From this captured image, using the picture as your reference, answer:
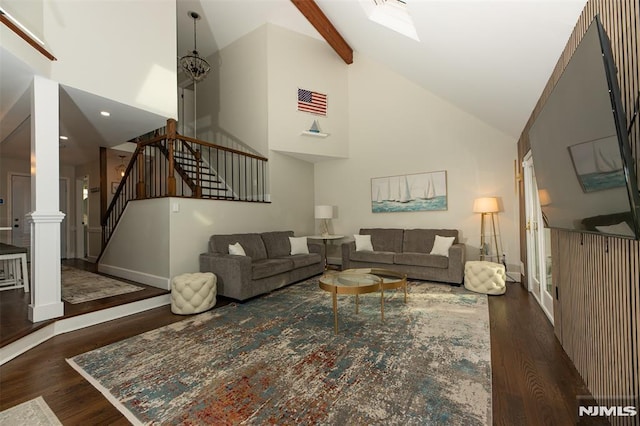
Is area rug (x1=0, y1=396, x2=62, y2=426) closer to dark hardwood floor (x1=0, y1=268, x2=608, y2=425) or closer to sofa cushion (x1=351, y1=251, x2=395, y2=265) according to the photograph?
dark hardwood floor (x1=0, y1=268, x2=608, y2=425)

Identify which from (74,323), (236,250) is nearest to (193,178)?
(236,250)

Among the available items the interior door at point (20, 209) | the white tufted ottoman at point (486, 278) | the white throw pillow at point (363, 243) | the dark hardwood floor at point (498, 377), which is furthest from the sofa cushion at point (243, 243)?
the interior door at point (20, 209)

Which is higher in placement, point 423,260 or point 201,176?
point 201,176

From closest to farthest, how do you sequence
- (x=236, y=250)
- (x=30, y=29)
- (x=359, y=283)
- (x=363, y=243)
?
Result: (x=30, y=29) → (x=359, y=283) → (x=236, y=250) → (x=363, y=243)

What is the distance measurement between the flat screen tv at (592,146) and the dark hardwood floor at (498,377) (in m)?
1.02

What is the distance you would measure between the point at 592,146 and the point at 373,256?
3.92m

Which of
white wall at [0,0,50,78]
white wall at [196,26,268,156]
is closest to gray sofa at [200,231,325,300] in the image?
white wall at [196,26,268,156]

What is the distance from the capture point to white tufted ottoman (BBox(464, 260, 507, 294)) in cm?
386

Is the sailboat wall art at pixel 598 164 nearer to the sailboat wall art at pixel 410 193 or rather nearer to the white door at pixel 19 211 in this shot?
the sailboat wall art at pixel 410 193

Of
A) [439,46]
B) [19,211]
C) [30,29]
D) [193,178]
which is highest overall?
[439,46]

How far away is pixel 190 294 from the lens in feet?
10.5

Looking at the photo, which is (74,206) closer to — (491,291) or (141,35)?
(141,35)

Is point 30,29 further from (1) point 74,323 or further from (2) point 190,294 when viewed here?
(2) point 190,294

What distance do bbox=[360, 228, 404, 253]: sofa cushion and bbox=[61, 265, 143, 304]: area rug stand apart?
13.1 ft
